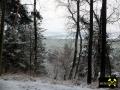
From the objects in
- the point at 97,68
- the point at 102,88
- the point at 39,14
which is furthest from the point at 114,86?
the point at 97,68

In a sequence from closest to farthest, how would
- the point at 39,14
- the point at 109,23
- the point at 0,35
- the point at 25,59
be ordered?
the point at 0,35 → the point at 109,23 → the point at 39,14 → the point at 25,59

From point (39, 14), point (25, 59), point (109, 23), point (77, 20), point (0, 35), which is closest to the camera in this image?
point (0, 35)

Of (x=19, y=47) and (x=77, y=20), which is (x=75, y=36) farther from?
(x=19, y=47)

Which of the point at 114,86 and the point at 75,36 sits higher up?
the point at 75,36

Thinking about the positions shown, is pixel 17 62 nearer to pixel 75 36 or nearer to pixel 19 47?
pixel 19 47

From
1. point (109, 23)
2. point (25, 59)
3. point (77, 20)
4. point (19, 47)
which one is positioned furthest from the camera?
point (25, 59)

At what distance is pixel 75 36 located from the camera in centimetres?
3791

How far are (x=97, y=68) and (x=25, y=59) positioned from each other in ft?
34.6

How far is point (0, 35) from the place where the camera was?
86.3 ft

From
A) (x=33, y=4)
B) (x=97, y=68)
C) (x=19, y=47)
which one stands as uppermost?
(x=33, y=4)

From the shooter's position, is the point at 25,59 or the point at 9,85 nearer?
the point at 9,85

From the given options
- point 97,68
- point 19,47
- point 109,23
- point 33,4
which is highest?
point 33,4

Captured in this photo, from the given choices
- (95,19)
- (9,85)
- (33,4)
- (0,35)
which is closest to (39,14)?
(33,4)

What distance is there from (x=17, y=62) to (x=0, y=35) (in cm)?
1608
